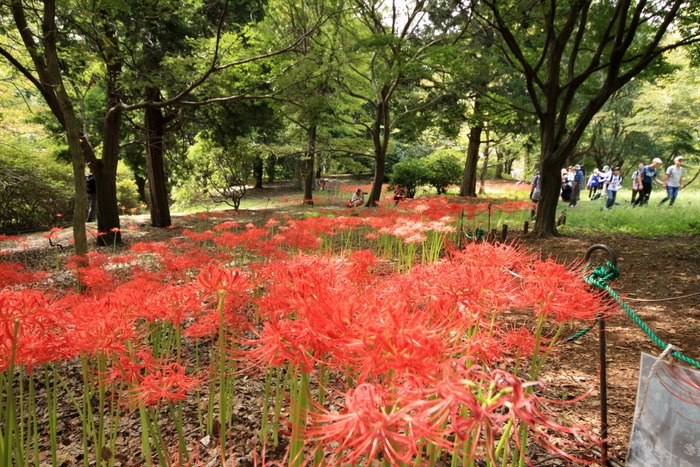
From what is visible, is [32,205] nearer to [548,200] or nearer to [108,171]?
[108,171]

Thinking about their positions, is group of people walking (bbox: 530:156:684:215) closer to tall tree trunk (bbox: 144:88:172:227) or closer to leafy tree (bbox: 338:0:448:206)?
leafy tree (bbox: 338:0:448:206)

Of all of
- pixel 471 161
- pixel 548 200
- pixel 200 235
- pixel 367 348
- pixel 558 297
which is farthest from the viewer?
pixel 471 161

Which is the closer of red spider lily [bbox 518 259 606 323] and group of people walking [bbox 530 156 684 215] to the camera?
red spider lily [bbox 518 259 606 323]

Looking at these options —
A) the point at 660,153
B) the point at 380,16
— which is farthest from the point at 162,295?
the point at 660,153

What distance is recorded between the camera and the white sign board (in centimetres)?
142

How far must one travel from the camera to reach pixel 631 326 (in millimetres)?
3828

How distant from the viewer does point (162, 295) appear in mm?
1848

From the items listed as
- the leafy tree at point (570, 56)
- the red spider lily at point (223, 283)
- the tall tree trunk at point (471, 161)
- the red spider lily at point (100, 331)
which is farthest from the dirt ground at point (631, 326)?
the tall tree trunk at point (471, 161)

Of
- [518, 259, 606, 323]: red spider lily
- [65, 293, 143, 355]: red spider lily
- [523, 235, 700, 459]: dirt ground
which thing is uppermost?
[518, 259, 606, 323]: red spider lily

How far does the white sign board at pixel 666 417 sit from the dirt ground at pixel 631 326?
1.00 feet

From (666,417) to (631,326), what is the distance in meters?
2.82

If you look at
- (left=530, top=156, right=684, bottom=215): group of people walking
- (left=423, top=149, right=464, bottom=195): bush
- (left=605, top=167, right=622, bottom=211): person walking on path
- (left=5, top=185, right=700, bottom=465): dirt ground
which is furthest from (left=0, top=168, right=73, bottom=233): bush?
(left=605, top=167, right=622, bottom=211): person walking on path

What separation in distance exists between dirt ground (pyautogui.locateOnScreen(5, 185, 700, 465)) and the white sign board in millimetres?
306

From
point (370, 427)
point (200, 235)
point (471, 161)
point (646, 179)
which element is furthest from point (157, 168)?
point (646, 179)
